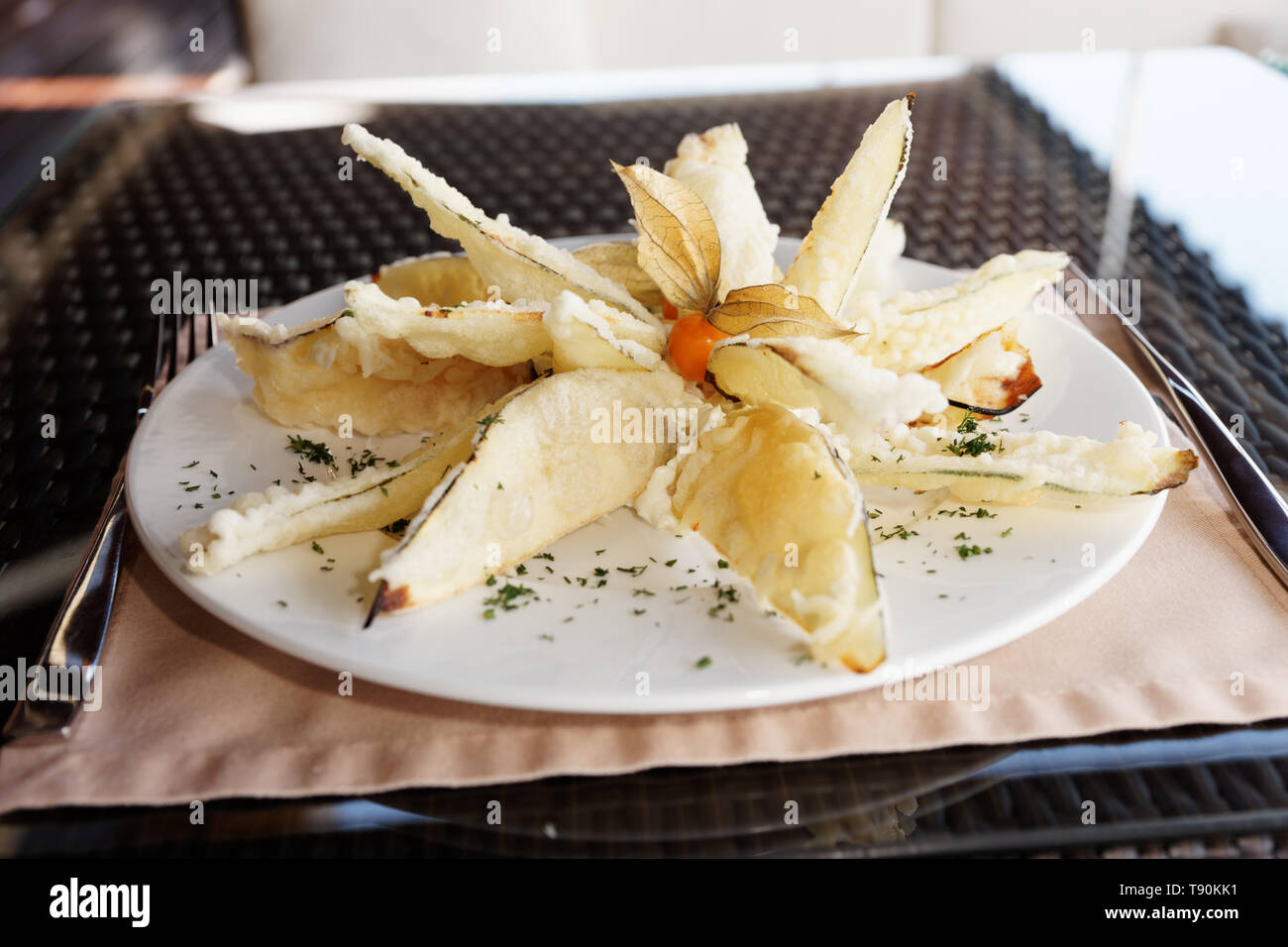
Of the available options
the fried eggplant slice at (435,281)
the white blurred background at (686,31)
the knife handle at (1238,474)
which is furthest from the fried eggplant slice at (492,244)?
the white blurred background at (686,31)

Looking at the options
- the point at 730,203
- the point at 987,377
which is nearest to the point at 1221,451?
the point at 987,377

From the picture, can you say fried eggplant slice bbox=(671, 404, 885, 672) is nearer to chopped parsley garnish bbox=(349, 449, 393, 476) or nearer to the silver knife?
chopped parsley garnish bbox=(349, 449, 393, 476)

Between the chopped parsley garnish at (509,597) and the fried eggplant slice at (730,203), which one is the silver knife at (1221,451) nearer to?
the fried eggplant slice at (730,203)

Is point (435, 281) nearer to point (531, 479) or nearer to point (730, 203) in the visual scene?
point (730, 203)

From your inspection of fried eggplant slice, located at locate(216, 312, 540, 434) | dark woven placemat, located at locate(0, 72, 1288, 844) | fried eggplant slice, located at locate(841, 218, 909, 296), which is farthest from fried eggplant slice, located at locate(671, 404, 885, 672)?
dark woven placemat, located at locate(0, 72, 1288, 844)

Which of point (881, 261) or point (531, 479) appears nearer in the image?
point (531, 479)

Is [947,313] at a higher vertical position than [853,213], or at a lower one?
lower
